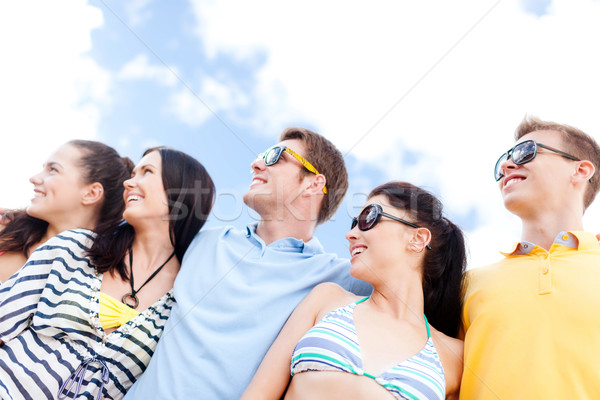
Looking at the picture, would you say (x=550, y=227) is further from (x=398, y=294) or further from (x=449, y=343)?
(x=398, y=294)

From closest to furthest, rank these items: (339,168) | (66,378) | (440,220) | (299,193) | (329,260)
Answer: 1. (66,378)
2. (440,220)
3. (329,260)
4. (299,193)
5. (339,168)

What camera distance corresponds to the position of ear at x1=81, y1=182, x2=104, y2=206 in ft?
14.6

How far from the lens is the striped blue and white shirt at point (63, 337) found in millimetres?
2943

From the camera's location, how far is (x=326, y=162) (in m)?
4.72

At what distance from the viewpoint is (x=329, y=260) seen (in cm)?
375

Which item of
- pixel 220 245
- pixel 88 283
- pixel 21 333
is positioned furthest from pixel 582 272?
pixel 21 333

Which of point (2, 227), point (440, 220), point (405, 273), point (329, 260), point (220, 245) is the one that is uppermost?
point (440, 220)

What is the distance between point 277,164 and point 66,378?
2.48 metres

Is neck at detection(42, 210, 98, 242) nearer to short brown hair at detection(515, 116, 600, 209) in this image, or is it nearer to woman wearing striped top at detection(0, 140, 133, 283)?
woman wearing striped top at detection(0, 140, 133, 283)

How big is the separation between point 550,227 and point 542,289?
77 centimetres

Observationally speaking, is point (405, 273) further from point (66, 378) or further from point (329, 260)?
point (66, 378)

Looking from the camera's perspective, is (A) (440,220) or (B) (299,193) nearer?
(A) (440,220)

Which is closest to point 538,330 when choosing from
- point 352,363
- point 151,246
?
point 352,363

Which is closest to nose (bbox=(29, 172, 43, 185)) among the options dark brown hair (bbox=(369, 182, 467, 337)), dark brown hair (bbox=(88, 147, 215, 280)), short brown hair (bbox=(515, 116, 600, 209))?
dark brown hair (bbox=(88, 147, 215, 280))
